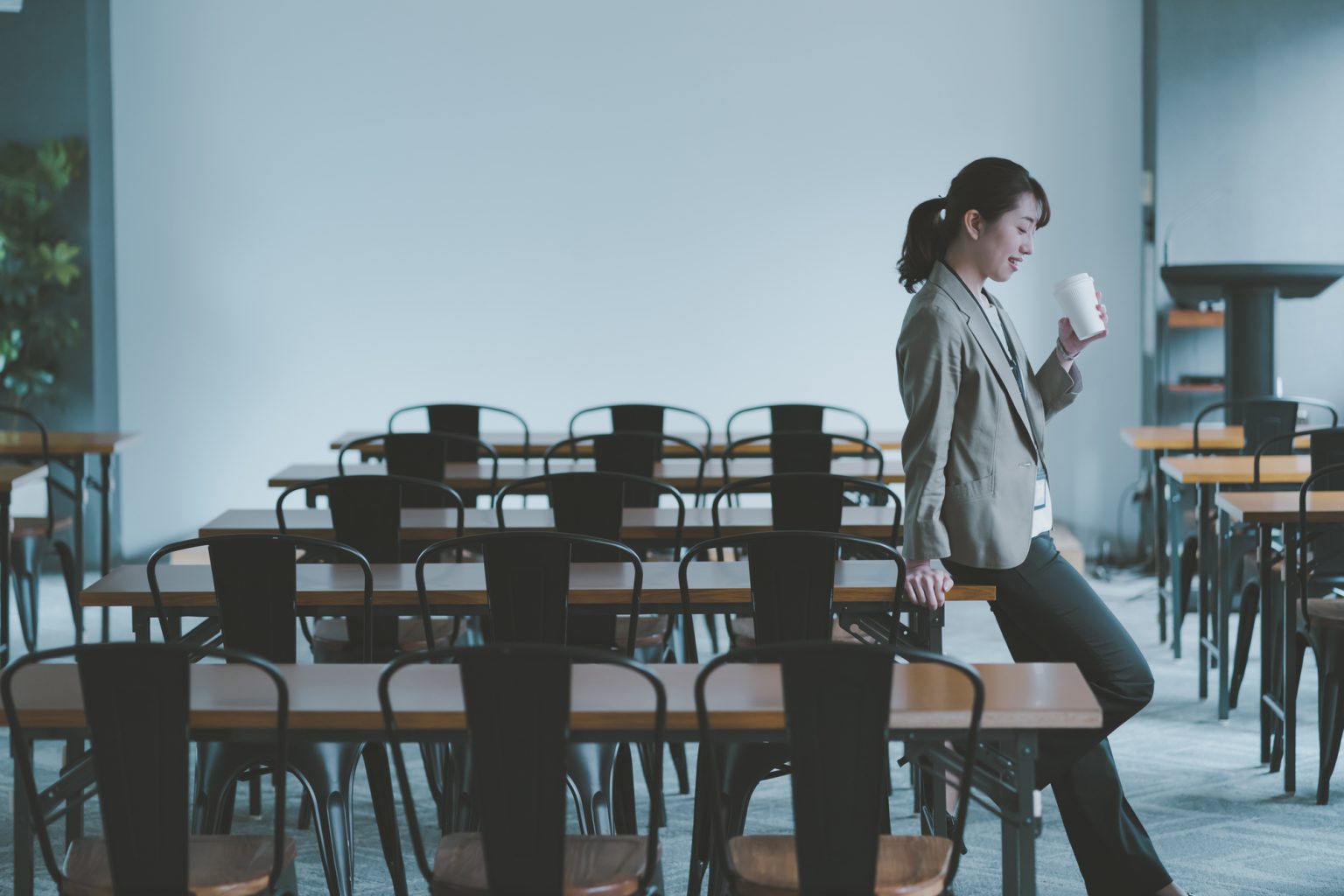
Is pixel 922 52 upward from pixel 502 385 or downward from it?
upward

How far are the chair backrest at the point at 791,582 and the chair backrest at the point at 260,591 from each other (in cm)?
82

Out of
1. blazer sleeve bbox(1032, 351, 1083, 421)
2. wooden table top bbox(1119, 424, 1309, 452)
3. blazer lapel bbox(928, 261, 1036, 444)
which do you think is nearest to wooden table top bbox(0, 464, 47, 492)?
blazer lapel bbox(928, 261, 1036, 444)

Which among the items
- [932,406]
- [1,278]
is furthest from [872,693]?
[1,278]

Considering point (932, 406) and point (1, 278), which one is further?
point (1, 278)

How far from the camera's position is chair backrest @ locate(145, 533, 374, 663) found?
299 cm

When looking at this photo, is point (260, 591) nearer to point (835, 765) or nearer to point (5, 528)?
point (835, 765)

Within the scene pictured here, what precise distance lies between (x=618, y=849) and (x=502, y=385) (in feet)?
17.9

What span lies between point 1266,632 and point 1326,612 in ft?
1.33

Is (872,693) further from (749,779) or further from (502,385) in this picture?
(502,385)

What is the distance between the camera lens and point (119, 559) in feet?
25.1

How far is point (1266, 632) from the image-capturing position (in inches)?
162

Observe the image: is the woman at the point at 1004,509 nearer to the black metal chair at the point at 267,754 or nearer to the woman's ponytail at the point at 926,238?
the woman's ponytail at the point at 926,238

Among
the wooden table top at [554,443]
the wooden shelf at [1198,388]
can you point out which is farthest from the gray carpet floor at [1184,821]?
the wooden shelf at [1198,388]

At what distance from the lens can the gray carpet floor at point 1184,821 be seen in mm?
3273
